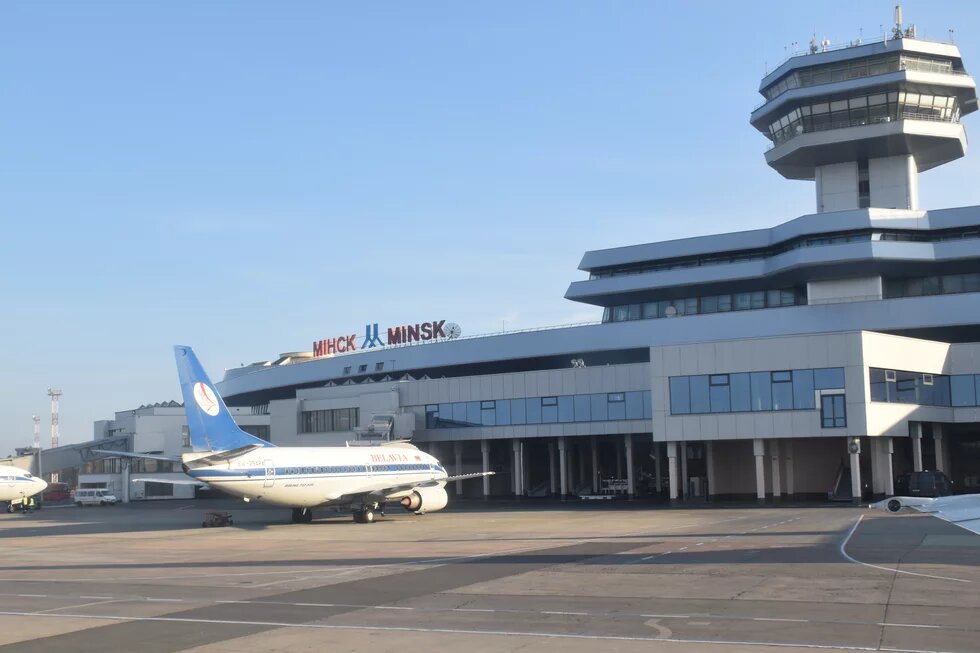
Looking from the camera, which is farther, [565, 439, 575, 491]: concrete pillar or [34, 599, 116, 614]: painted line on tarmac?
[565, 439, 575, 491]: concrete pillar

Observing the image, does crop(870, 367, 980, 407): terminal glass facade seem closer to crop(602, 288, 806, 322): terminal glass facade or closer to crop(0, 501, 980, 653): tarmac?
crop(0, 501, 980, 653): tarmac

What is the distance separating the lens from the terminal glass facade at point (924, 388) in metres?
60.2

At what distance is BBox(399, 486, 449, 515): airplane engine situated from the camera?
5784cm

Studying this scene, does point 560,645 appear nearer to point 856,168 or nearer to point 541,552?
point 541,552

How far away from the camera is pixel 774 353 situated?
198ft

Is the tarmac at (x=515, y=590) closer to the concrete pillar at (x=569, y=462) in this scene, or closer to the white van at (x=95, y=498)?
the concrete pillar at (x=569, y=462)

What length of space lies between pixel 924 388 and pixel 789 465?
10100 millimetres

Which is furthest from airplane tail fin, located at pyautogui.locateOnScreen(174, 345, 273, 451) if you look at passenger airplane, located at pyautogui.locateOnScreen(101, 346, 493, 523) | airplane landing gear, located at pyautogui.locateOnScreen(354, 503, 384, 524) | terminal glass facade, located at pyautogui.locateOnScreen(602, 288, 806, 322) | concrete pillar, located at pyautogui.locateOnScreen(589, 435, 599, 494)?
terminal glass facade, located at pyautogui.locateOnScreen(602, 288, 806, 322)

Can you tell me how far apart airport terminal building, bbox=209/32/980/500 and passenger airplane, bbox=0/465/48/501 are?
22.3m

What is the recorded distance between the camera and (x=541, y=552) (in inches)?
1336

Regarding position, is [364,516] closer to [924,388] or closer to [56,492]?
[924,388]

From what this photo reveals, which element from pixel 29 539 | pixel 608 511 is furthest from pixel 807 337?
pixel 29 539

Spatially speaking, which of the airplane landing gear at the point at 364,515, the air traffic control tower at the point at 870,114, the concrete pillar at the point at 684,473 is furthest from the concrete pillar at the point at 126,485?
the air traffic control tower at the point at 870,114

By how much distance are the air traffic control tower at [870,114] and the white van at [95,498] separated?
7046 centimetres
